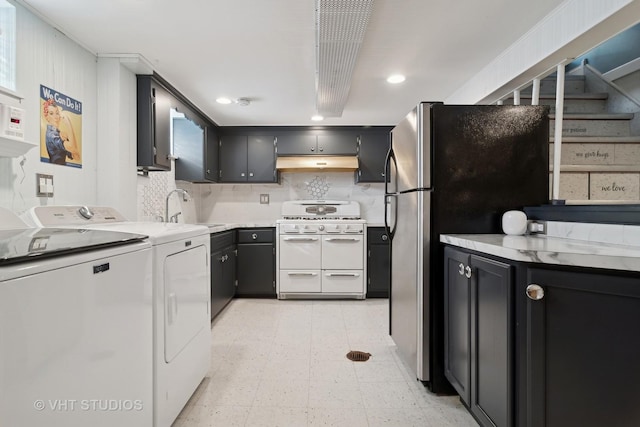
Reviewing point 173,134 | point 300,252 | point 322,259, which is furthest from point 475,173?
point 173,134

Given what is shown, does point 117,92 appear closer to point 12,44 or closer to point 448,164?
point 12,44

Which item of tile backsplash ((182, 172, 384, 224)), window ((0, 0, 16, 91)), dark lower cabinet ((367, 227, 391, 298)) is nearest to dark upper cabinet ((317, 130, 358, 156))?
tile backsplash ((182, 172, 384, 224))

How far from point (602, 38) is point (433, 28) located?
0.90 meters

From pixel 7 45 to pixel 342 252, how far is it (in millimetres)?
3209

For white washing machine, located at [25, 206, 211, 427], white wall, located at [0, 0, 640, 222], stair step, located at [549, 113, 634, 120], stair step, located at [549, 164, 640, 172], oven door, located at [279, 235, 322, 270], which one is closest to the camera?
white washing machine, located at [25, 206, 211, 427]

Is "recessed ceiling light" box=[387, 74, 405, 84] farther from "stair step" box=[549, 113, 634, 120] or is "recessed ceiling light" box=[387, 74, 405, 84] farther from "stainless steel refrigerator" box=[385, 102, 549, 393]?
"stair step" box=[549, 113, 634, 120]

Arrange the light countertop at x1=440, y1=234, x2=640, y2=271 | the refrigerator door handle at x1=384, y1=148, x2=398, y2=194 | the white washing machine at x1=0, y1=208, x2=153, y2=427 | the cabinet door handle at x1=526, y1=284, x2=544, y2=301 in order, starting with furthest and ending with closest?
1. the refrigerator door handle at x1=384, y1=148, x2=398, y2=194
2. the cabinet door handle at x1=526, y1=284, x2=544, y2=301
3. the light countertop at x1=440, y1=234, x2=640, y2=271
4. the white washing machine at x1=0, y1=208, x2=153, y2=427

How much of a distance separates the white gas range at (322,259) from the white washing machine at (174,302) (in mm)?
1834

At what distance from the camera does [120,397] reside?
1.15 metres

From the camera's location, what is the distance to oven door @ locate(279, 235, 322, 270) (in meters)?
3.80

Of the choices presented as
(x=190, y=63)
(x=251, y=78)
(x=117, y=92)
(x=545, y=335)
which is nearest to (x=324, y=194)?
(x=251, y=78)

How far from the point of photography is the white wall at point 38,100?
5.43ft

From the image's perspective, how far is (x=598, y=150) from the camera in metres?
2.51

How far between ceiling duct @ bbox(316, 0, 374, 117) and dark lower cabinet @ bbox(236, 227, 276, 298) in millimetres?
1897
